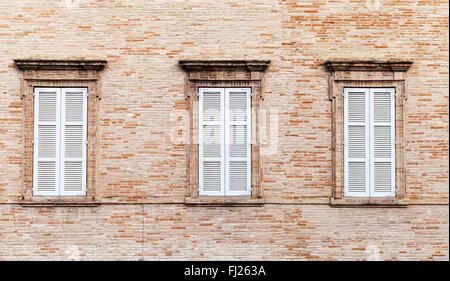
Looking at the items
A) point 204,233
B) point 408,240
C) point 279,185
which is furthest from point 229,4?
point 408,240

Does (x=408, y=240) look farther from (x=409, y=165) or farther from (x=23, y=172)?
(x=23, y=172)

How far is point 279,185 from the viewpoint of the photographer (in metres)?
11.5

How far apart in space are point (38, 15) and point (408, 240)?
334 inches

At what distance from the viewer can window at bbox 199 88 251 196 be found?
11516 mm

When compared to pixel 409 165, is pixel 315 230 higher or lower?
lower

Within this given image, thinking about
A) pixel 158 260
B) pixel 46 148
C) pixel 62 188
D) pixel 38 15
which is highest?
pixel 38 15

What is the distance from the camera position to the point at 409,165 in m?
11.6

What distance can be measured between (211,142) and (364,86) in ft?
→ 10.5

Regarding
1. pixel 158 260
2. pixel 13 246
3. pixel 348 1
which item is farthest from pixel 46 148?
pixel 348 1

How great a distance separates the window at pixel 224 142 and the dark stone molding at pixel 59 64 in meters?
2.09

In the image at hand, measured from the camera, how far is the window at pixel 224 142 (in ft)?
37.8

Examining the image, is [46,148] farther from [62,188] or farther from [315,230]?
[315,230]

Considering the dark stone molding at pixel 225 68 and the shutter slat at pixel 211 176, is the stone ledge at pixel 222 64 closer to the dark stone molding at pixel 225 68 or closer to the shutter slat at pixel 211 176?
the dark stone molding at pixel 225 68

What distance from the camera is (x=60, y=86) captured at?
11492mm
